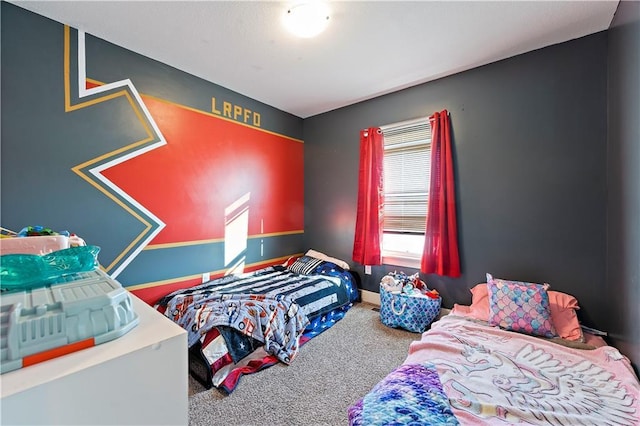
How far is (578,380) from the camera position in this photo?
1.37 m

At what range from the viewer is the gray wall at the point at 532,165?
206 centimetres

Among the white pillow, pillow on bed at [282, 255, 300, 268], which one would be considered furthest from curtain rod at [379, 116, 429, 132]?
pillow on bed at [282, 255, 300, 268]

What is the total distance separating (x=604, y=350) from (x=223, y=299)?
Answer: 2.65 metres

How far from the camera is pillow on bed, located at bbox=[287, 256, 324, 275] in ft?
10.9

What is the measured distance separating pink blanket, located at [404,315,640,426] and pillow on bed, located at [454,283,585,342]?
261 millimetres

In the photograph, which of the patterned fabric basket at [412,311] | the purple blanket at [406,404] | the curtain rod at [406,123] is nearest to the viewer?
the purple blanket at [406,404]

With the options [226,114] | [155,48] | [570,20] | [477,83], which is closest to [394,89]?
[477,83]

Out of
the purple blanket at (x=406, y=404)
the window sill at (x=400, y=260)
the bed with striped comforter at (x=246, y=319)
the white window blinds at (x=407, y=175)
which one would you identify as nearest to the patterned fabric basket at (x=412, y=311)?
the window sill at (x=400, y=260)

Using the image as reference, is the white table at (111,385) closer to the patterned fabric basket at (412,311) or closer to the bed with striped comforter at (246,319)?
the bed with striped comforter at (246,319)

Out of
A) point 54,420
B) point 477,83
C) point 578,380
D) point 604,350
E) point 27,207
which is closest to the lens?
point 54,420

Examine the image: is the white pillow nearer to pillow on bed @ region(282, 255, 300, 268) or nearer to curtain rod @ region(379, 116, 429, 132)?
pillow on bed @ region(282, 255, 300, 268)

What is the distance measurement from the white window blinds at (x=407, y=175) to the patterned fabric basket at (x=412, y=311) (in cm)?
76

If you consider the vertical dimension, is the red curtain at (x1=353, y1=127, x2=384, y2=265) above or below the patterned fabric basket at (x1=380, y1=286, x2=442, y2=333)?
above

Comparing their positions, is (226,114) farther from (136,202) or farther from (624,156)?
(624,156)
